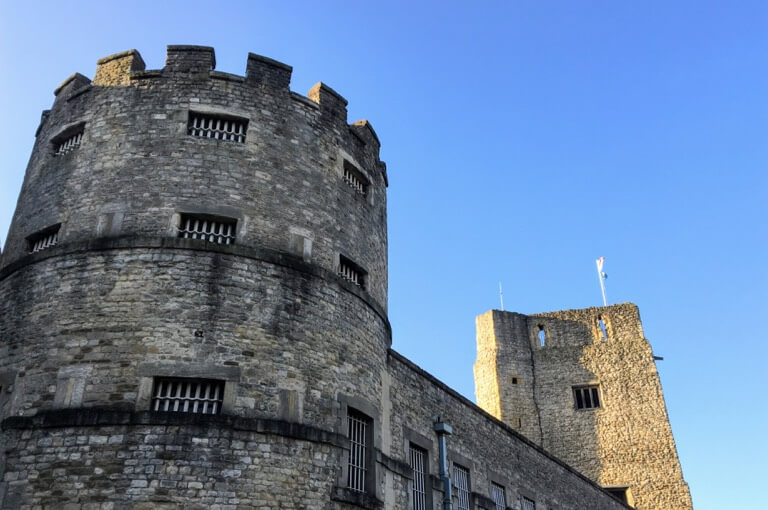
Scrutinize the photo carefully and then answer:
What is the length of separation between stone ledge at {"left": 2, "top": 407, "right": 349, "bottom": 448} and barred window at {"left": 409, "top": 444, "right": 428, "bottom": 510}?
4577 mm

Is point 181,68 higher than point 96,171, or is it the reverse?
point 181,68

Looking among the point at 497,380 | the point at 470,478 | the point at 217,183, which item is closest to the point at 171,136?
the point at 217,183

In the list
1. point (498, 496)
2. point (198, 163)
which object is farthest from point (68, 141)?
point (498, 496)

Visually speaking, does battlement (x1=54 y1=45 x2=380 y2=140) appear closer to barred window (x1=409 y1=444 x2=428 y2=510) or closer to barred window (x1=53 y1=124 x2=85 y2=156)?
barred window (x1=53 y1=124 x2=85 y2=156)

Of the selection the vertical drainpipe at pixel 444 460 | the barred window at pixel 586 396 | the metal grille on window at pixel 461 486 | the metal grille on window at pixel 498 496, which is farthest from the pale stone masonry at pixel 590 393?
the vertical drainpipe at pixel 444 460

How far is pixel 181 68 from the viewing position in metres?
12.6

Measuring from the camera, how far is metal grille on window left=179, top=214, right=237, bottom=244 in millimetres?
11031

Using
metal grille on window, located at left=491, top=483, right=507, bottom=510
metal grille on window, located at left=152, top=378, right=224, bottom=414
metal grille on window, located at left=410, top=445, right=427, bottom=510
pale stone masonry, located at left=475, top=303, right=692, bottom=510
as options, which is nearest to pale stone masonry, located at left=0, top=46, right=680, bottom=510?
metal grille on window, located at left=152, top=378, right=224, bottom=414

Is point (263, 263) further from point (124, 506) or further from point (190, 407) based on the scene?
point (124, 506)

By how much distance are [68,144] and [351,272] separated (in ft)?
19.8

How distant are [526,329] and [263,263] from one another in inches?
1004

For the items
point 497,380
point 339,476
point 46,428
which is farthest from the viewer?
point 497,380

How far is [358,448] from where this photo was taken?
37.3 ft

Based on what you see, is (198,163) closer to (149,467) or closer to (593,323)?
(149,467)
